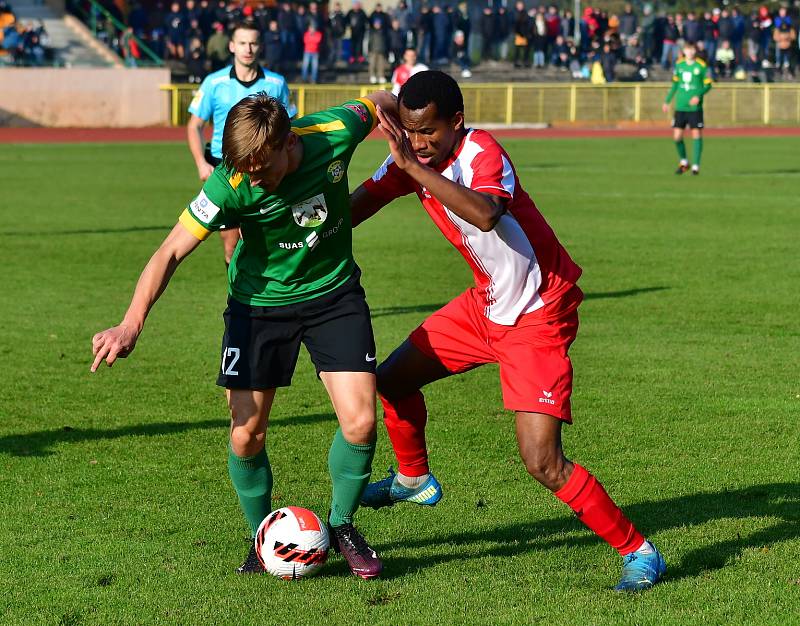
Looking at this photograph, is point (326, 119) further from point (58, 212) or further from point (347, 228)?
point (58, 212)

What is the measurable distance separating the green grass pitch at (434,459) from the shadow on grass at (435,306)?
5cm

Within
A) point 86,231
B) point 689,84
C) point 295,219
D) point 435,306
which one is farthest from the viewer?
point 689,84

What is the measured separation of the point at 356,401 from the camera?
5141 mm

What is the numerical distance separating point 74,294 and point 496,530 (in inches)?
300

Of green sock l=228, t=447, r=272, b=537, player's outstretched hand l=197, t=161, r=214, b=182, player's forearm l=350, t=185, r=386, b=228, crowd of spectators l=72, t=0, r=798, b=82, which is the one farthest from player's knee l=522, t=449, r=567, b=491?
crowd of spectators l=72, t=0, r=798, b=82

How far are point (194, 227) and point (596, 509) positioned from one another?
1810 mm

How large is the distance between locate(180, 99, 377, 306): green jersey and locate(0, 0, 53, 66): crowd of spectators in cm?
3689

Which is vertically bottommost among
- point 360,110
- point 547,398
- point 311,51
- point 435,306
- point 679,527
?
point 435,306

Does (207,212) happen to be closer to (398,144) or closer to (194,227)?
(194,227)

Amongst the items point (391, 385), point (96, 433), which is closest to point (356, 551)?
point (391, 385)

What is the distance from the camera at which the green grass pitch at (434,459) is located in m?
4.92

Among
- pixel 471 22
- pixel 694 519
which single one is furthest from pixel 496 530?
pixel 471 22

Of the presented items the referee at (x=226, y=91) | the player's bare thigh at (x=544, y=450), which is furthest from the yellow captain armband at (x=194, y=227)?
the referee at (x=226, y=91)

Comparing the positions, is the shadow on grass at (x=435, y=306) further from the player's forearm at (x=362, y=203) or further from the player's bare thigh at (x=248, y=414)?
the player's bare thigh at (x=248, y=414)
